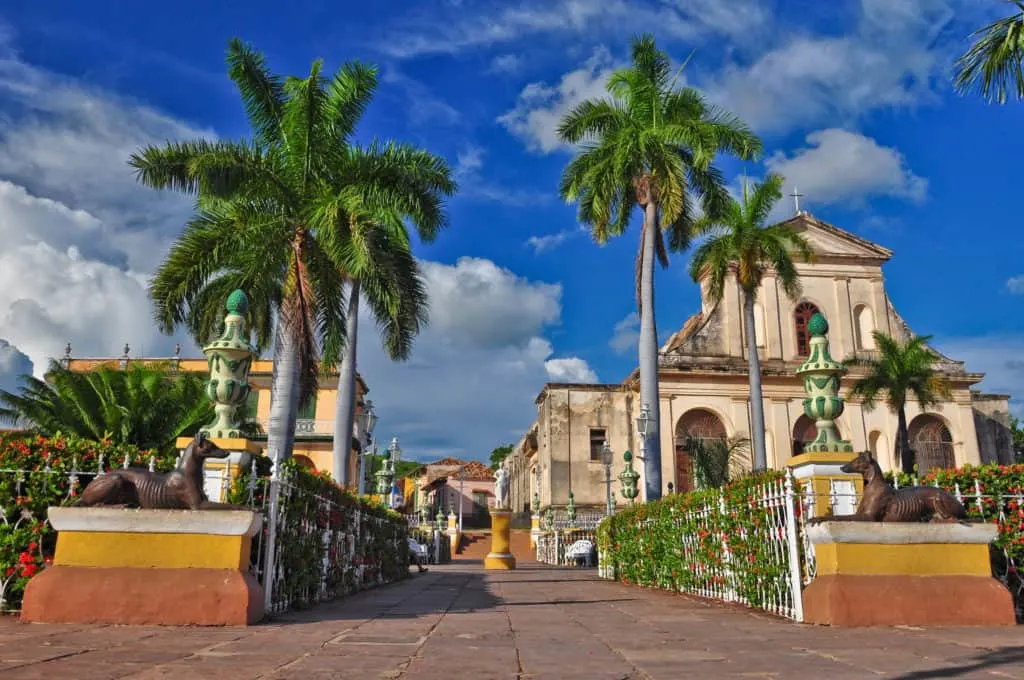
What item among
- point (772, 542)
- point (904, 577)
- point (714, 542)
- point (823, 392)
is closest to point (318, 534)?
point (714, 542)

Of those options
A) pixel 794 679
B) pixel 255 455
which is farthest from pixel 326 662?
pixel 255 455

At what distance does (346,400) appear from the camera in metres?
15.9

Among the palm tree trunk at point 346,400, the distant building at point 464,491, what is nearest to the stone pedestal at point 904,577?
the palm tree trunk at point 346,400

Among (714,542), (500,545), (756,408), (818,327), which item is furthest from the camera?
(500,545)

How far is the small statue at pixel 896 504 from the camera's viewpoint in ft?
21.4

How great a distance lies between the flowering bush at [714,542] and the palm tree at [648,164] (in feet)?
16.2

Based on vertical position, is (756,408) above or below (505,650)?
above

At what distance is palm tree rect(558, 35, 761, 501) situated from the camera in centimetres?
1730

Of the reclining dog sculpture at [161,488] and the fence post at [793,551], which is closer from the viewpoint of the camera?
the reclining dog sculpture at [161,488]

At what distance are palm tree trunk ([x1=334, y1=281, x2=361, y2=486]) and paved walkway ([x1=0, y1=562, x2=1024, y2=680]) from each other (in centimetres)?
861

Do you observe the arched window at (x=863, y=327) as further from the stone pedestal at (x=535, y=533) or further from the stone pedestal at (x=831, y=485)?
the stone pedestal at (x=831, y=485)

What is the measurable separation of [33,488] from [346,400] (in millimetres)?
9400

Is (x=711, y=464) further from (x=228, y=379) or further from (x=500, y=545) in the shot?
(x=228, y=379)

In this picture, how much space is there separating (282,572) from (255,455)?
1127mm
